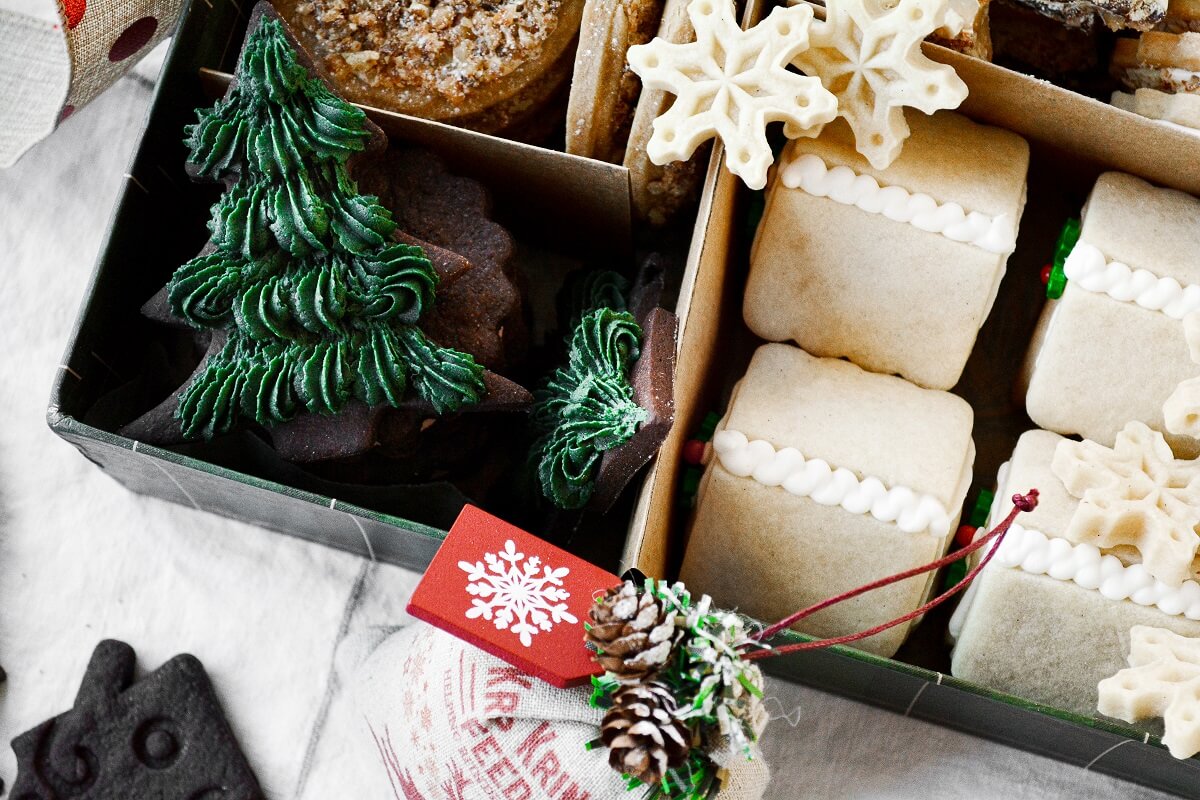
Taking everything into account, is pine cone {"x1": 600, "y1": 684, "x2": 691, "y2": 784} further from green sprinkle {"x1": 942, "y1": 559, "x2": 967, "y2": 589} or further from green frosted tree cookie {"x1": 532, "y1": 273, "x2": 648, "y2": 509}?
green sprinkle {"x1": 942, "y1": 559, "x2": 967, "y2": 589}

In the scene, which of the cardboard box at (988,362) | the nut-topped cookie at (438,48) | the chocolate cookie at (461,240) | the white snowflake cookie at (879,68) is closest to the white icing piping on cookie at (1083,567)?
the cardboard box at (988,362)

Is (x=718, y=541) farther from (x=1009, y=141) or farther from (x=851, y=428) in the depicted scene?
(x=1009, y=141)

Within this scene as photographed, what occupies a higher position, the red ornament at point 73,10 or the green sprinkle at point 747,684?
the red ornament at point 73,10

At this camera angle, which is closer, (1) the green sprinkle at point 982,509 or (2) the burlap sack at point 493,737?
(2) the burlap sack at point 493,737

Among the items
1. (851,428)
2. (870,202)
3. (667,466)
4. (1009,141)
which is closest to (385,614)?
(667,466)

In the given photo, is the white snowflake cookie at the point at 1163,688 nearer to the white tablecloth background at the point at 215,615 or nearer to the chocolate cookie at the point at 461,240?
the white tablecloth background at the point at 215,615

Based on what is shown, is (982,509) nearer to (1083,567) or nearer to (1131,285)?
(1083,567)

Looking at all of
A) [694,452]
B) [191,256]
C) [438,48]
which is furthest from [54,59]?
[694,452]
